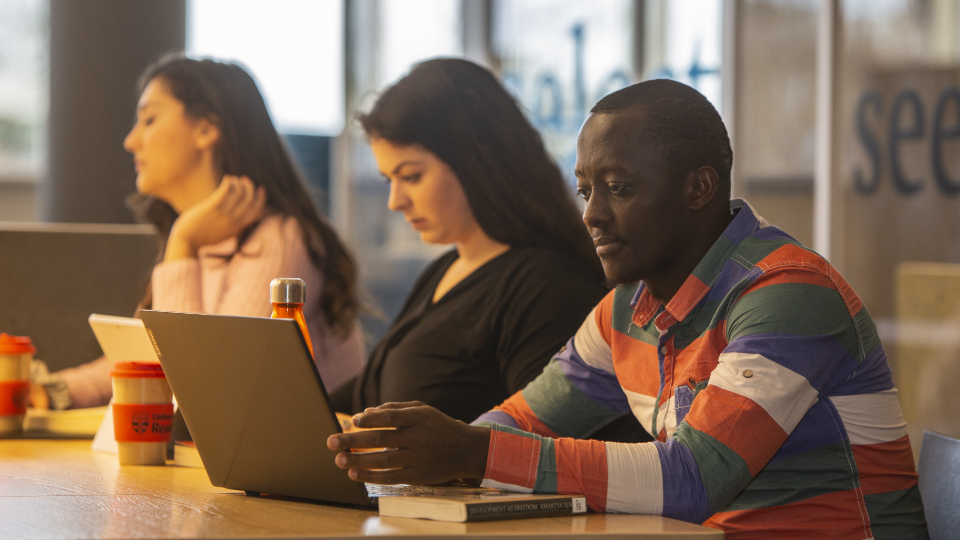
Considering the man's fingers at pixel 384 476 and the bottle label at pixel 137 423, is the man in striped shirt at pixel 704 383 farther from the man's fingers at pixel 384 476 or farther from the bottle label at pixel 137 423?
the bottle label at pixel 137 423

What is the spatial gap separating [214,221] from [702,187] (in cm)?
127

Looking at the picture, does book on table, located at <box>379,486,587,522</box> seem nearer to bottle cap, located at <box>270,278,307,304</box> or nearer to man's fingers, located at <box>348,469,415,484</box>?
man's fingers, located at <box>348,469,415,484</box>

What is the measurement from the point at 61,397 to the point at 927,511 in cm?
147

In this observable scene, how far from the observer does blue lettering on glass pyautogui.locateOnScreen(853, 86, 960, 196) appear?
8.54 feet

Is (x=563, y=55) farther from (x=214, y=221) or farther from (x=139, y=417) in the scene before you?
(x=139, y=417)

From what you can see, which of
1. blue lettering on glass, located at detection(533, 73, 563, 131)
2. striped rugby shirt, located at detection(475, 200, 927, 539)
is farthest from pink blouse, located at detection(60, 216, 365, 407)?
blue lettering on glass, located at detection(533, 73, 563, 131)

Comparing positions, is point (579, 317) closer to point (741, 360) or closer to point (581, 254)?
point (581, 254)

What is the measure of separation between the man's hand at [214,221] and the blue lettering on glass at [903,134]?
180 centimetres

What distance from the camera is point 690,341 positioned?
1.11m

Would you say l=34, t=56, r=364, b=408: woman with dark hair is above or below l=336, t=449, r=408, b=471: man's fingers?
above

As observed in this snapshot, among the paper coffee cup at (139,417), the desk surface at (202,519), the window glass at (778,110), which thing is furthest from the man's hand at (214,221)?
the window glass at (778,110)

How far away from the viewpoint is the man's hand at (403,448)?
89 cm

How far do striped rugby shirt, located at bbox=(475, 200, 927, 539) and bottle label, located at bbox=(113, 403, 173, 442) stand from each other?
0.56 metres

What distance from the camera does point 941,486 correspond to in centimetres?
116
